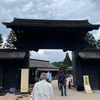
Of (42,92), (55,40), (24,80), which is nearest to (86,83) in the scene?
(55,40)

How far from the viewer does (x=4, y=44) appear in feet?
139

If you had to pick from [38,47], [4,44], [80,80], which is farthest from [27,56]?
[4,44]

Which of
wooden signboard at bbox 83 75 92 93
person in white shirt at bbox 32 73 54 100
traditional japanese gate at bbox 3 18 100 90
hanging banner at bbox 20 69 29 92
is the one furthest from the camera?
traditional japanese gate at bbox 3 18 100 90

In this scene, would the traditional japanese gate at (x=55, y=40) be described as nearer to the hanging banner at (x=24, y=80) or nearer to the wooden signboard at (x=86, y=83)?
the wooden signboard at (x=86, y=83)

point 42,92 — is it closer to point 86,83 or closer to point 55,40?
point 86,83

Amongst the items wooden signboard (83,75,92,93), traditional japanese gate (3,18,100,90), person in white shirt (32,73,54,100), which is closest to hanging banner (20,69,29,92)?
traditional japanese gate (3,18,100,90)

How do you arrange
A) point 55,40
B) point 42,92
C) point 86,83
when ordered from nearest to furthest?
point 42,92 → point 86,83 → point 55,40

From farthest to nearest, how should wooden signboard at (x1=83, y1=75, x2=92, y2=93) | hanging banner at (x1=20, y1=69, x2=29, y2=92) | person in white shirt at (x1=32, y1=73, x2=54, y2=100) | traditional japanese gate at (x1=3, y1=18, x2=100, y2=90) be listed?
traditional japanese gate at (x1=3, y1=18, x2=100, y2=90)
wooden signboard at (x1=83, y1=75, x2=92, y2=93)
hanging banner at (x1=20, y1=69, x2=29, y2=92)
person in white shirt at (x1=32, y1=73, x2=54, y2=100)

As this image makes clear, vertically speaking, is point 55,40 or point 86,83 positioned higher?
point 55,40

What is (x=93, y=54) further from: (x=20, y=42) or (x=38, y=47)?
(x=20, y=42)

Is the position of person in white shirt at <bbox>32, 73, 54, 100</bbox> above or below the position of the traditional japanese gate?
below

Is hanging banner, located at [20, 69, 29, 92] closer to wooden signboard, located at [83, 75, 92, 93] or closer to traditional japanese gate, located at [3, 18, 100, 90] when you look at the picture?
traditional japanese gate, located at [3, 18, 100, 90]

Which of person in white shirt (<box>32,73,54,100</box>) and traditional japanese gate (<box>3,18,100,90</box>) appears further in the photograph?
traditional japanese gate (<box>3,18,100,90</box>)

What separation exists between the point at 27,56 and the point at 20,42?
136 cm
